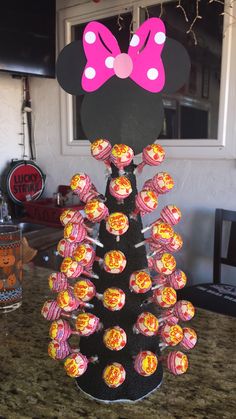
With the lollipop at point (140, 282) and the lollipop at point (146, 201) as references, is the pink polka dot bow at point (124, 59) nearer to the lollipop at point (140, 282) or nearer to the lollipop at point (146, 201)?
the lollipop at point (146, 201)

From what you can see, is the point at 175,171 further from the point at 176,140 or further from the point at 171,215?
the point at 171,215

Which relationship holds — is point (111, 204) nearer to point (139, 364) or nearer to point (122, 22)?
point (139, 364)

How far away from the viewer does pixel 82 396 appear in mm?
552

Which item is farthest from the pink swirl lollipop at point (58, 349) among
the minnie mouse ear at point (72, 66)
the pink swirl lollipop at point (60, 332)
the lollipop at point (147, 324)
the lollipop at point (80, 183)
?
the minnie mouse ear at point (72, 66)

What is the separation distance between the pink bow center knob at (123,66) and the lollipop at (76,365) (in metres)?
0.41

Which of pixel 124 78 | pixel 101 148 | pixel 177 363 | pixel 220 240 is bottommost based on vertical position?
pixel 220 240

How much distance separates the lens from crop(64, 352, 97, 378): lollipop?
1.69ft

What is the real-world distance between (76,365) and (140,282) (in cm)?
15

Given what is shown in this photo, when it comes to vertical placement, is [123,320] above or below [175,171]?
below

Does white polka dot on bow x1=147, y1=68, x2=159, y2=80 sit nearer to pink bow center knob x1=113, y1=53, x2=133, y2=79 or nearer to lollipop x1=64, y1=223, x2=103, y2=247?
pink bow center knob x1=113, y1=53, x2=133, y2=79

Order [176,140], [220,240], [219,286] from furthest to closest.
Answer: [176,140]
[220,240]
[219,286]

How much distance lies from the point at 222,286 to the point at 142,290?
1333 mm

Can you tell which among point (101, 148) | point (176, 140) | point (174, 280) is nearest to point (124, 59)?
point (101, 148)

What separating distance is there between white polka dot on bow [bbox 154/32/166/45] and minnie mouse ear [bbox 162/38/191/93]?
0.03 ft
